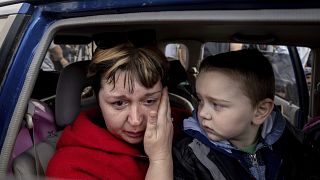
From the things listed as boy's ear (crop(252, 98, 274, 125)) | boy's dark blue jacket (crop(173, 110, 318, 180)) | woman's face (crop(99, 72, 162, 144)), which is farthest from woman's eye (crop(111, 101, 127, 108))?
boy's ear (crop(252, 98, 274, 125))

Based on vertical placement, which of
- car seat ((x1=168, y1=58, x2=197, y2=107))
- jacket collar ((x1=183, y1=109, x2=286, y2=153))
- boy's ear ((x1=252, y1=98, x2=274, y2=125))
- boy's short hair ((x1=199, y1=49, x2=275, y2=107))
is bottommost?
car seat ((x1=168, y1=58, x2=197, y2=107))

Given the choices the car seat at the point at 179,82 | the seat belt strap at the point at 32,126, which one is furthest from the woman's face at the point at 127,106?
the car seat at the point at 179,82

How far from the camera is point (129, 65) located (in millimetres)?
1479

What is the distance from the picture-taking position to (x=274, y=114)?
5.56 feet

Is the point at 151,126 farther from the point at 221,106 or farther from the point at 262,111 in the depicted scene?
the point at 262,111

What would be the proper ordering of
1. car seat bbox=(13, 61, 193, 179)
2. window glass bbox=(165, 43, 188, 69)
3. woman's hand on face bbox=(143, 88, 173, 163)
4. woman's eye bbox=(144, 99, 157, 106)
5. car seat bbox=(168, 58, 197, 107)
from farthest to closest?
window glass bbox=(165, 43, 188, 69) < car seat bbox=(168, 58, 197, 107) < car seat bbox=(13, 61, 193, 179) < woman's eye bbox=(144, 99, 157, 106) < woman's hand on face bbox=(143, 88, 173, 163)

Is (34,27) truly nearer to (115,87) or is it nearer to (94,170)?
(115,87)

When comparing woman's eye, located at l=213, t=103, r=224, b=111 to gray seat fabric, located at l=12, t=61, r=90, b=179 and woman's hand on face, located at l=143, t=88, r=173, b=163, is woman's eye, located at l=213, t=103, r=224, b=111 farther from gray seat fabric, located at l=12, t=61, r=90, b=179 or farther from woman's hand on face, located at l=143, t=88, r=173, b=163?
gray seat fabric, located at l=12, t=61, r=90, b=179

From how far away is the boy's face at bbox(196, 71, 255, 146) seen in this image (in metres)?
1.42

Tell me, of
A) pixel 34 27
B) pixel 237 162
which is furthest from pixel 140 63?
pixel 237 162

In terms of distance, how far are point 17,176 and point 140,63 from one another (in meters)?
0.59

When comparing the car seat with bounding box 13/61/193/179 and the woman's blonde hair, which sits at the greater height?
the woman's blonde hair

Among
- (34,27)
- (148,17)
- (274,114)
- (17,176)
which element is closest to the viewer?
(148,17)

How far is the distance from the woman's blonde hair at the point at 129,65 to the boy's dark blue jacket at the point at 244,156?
228mm
